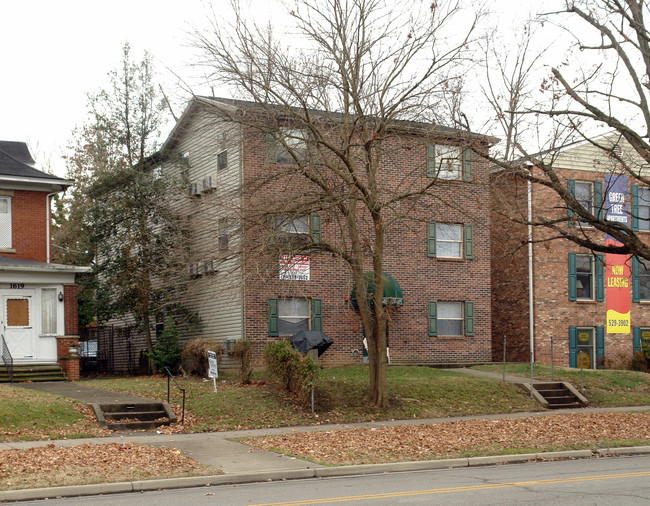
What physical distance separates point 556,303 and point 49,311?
A: 742 inches

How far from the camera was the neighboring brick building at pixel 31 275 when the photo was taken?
992 inches

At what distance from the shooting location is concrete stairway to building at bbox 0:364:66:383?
23828 millimetres

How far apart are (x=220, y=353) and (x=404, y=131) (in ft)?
31.6

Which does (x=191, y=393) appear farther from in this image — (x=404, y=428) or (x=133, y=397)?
(x=404, y=428)

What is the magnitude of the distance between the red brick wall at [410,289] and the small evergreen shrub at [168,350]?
3.37 metres

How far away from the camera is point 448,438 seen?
15.8m

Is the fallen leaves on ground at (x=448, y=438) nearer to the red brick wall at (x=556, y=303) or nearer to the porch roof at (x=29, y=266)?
the red brick wall at (x=556, y=303)

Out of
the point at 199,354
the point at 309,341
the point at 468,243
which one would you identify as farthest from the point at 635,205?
the point at 199,354

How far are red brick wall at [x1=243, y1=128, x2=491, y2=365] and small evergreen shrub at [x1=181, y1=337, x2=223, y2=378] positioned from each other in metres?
1.48

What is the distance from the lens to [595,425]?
17922 mm

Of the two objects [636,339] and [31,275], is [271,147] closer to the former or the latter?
[31,275]

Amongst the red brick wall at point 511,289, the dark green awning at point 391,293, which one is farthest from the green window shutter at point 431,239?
the red brick wall at point 511,289

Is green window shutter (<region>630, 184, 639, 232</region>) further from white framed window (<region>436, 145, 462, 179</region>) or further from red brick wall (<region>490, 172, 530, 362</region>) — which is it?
white framed window (<region>436, 145, 462, 179</region>)

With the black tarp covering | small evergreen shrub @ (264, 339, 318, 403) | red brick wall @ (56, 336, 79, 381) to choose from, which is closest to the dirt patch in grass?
small evergreen shrub @ (264, 339, 318, 403)
